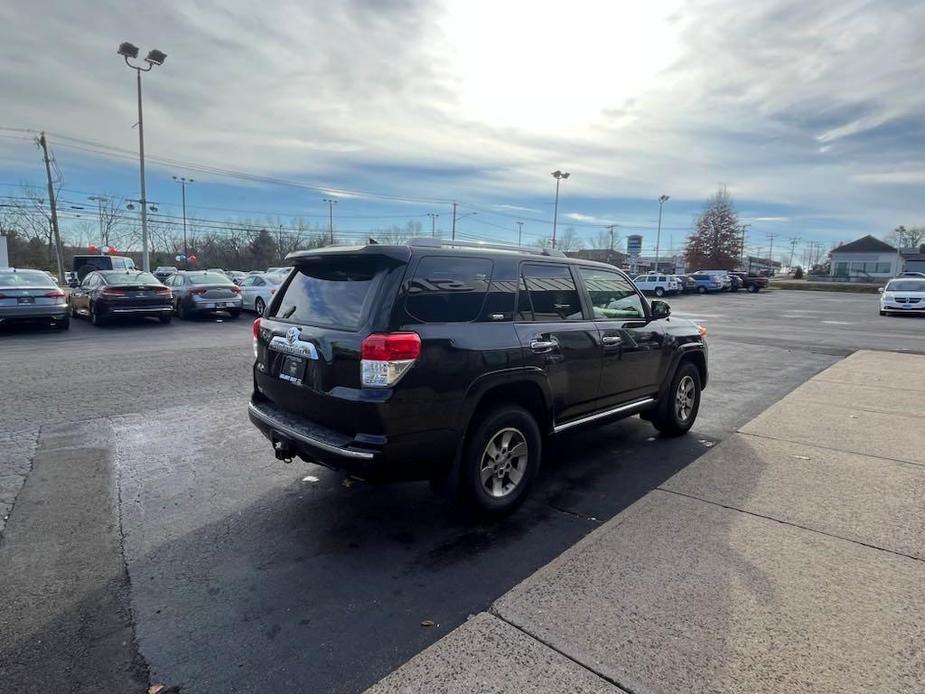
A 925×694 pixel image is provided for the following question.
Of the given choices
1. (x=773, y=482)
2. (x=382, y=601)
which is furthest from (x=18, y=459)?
(x=773, y=482)

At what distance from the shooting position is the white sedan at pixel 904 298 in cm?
2205

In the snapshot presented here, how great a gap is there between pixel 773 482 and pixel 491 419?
2484 millimetres

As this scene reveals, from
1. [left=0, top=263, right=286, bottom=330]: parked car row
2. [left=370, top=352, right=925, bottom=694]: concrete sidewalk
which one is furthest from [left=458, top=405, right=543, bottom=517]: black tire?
[left=0, top=263, right=286, bottom=330]: parked car row

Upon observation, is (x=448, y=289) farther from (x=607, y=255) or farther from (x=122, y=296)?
(x=607, y=255)

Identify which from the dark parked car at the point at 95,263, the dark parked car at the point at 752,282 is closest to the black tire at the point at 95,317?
the dark parked car at the point at 95,263

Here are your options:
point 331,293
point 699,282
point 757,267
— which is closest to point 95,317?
point 331,293

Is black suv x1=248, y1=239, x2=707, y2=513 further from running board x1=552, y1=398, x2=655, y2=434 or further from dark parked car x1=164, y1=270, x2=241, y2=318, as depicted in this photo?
dark parked car x1=164, y1=270, x2=241, y2=318

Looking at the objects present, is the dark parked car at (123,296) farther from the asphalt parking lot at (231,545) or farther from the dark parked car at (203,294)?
the asphalt parking lot at (231,545)

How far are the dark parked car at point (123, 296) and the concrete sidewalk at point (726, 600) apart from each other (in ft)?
47.8

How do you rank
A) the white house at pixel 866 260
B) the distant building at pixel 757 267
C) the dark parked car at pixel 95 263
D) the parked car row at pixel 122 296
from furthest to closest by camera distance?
the white house at pixel 866 260 → the distant building at pixel 757 267 → the dark parked car at pixel 95 263 → the parked car row at pixel 122 296

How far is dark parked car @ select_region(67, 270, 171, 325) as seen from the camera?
566 inches

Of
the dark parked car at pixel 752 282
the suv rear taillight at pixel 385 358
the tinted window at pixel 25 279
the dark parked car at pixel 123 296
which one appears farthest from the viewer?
the dark parked car at pixel 752 282

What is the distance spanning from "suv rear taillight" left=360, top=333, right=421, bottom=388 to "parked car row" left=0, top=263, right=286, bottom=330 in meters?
9.56

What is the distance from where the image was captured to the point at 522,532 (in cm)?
365
